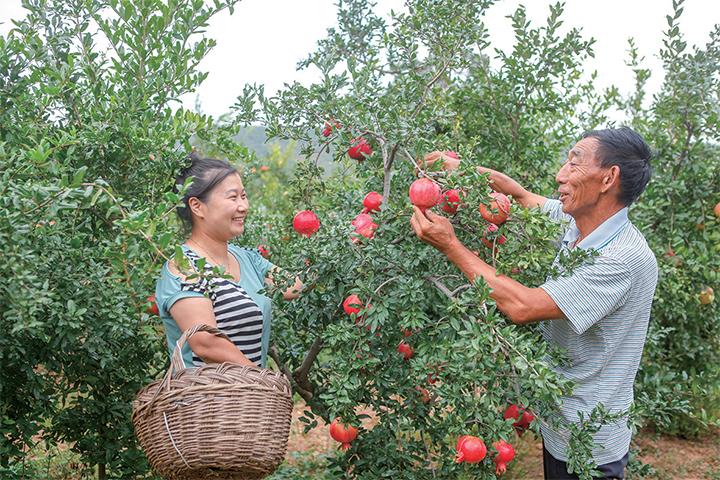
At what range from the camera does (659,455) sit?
4.96 m

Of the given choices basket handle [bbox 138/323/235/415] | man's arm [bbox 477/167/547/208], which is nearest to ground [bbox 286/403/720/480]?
man's arm [bbox 477/167/547/208]

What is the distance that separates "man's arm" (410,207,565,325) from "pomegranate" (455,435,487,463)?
1.25 ft

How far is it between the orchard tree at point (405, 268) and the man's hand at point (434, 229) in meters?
0.04

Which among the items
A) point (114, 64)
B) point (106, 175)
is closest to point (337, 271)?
point (106, 175)

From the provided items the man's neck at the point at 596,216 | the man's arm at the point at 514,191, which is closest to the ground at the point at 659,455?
the man's arm at the point at 514,191

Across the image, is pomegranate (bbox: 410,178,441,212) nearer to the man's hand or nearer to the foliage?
the man's hand

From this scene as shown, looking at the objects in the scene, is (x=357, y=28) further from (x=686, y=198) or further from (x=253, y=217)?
(x=686, y=198)

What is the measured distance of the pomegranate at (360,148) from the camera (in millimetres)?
2967

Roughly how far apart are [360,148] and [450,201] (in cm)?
55

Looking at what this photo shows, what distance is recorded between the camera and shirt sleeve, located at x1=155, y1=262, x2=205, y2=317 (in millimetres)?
2534

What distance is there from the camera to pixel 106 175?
2992 millimetres

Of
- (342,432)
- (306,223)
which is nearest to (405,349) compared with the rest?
(342,432)

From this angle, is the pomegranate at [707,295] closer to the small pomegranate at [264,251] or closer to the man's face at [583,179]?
the man's face at [583,179]

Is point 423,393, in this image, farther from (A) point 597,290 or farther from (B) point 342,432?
(A) point 597,290
